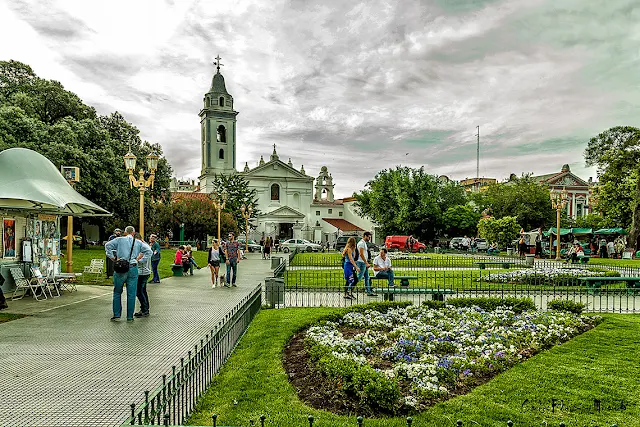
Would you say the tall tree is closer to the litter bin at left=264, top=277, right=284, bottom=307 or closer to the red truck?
the red truck

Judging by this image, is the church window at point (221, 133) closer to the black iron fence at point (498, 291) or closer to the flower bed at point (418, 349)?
the black iron fence at point (498, 291)

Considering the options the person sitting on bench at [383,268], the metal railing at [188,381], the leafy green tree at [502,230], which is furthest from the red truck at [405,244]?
the metal railing at [188,381]

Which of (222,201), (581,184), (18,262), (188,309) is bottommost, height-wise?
(188,309)

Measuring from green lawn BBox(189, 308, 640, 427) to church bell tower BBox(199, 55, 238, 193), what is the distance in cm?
6704

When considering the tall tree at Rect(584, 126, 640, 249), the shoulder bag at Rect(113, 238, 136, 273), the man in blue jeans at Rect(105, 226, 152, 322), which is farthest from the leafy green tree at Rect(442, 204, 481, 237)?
the shoulder bag at Rect(113, 238, 136, 273)

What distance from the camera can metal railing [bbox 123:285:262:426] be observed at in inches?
166

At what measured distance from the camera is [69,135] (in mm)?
29312

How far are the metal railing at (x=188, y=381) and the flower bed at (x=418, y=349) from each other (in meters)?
1.25

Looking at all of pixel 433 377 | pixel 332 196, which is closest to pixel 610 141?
pixel 332 196

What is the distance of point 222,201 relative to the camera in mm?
41750

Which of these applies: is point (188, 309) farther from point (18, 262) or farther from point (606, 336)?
point (606, 336)

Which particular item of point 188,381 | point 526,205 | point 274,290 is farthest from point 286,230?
point 188,381

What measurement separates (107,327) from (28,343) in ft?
5.39

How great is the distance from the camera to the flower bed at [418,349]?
577 cm
